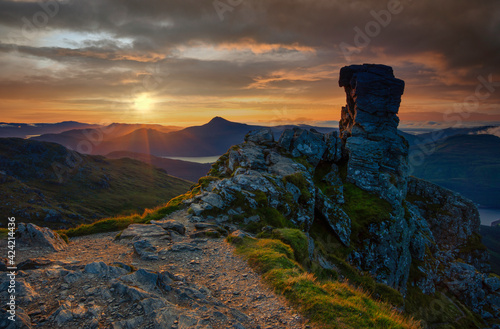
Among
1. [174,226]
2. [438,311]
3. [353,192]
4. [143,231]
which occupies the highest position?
[174,226]

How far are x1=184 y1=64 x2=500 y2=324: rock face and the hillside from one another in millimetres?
113749

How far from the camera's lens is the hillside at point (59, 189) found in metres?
114

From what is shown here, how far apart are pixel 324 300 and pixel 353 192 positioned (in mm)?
41355

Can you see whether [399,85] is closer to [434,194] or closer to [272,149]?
[272,149]

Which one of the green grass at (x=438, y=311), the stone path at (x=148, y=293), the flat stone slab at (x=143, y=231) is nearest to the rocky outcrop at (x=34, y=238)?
the stone path at (x=148, y=293)

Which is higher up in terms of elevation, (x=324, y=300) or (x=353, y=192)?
(x=324, y=300)

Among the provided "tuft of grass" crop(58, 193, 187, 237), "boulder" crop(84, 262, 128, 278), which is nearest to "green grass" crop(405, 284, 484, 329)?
"tuft of grass" crop(58, 193, 187, 237)

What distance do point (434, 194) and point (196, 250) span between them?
10792 centimetres

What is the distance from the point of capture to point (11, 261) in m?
12.2

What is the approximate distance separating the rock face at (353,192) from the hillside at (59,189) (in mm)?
113749

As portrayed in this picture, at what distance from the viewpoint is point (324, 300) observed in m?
10.2

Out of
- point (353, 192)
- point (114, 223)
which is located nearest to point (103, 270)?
point (114, 223)

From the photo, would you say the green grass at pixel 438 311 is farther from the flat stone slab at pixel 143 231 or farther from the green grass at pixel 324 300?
the flat stone slab at pixel 143 231

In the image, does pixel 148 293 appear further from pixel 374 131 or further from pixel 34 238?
pixel 374 131
